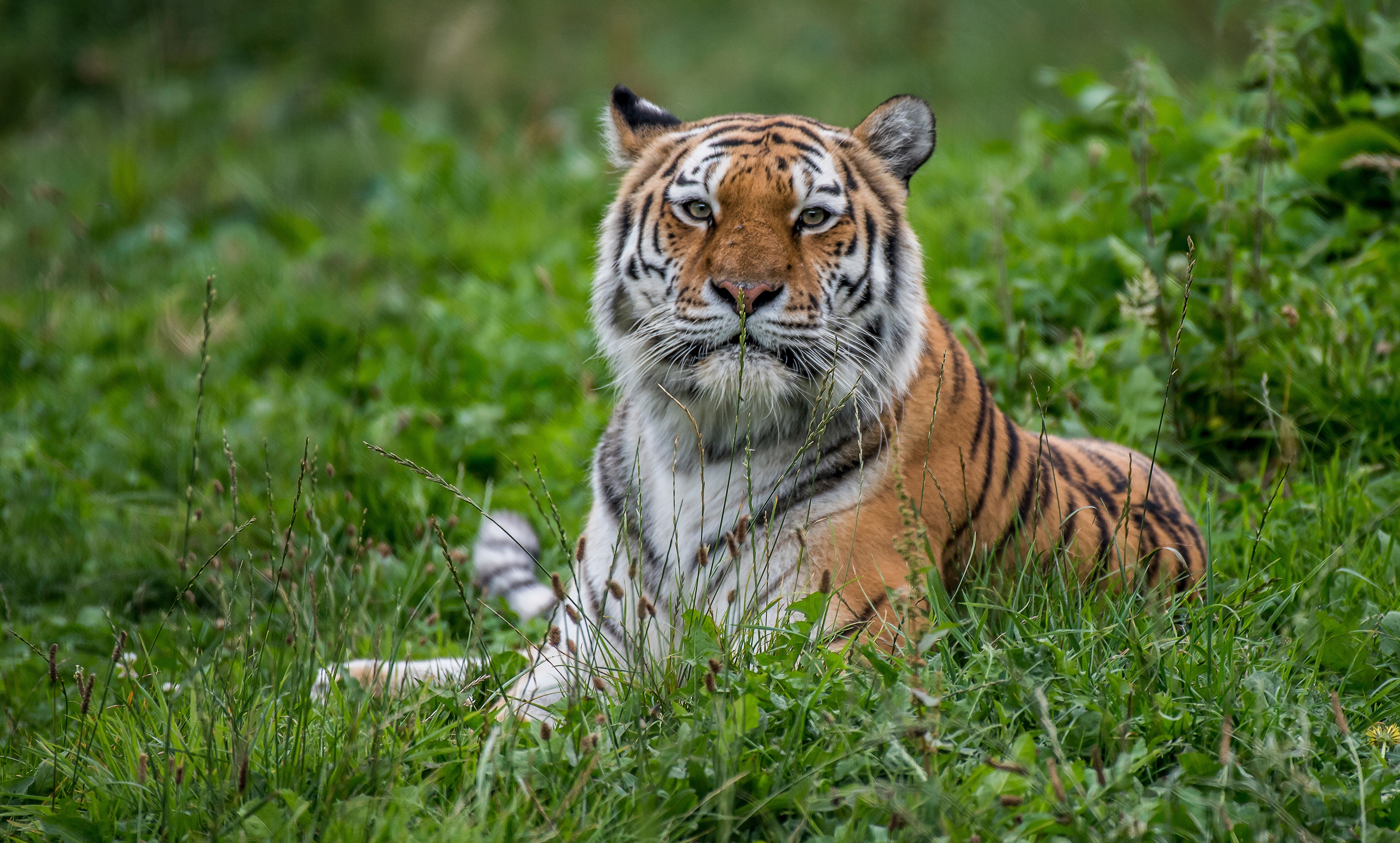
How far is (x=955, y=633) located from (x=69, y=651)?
2514mm

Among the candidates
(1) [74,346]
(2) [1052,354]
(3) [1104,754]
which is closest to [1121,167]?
(2) [1052,354]

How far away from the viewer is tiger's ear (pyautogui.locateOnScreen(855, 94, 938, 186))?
302cm

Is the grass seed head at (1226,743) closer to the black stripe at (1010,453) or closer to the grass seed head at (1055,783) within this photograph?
the grass seed head at (1055,783)

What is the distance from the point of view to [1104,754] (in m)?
2.10

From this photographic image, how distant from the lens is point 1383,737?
2127 mm

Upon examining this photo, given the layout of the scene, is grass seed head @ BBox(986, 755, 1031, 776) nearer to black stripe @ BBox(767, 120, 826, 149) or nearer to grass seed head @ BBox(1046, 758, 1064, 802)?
grass seed head @ BBox(1046, 758, 1064, 802)

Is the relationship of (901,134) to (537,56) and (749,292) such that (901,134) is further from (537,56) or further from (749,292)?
(537,56)

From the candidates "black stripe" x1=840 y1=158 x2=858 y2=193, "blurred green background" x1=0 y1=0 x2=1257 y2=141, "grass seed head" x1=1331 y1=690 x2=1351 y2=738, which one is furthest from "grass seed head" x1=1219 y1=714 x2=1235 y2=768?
"blurred green background" x1=0 y1=0 x2=1257 y2=141

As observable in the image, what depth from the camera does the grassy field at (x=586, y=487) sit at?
1.99 metres

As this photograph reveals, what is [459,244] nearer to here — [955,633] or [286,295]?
[286,295]

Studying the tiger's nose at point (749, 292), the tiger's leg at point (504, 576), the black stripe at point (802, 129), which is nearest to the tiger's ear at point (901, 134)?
the black stripe at point (802, 129)

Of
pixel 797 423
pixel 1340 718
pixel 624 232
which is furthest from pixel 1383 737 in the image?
pixel 624 232

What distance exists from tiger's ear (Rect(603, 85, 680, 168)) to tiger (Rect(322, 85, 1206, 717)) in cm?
4

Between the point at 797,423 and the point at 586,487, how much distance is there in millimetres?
1460
